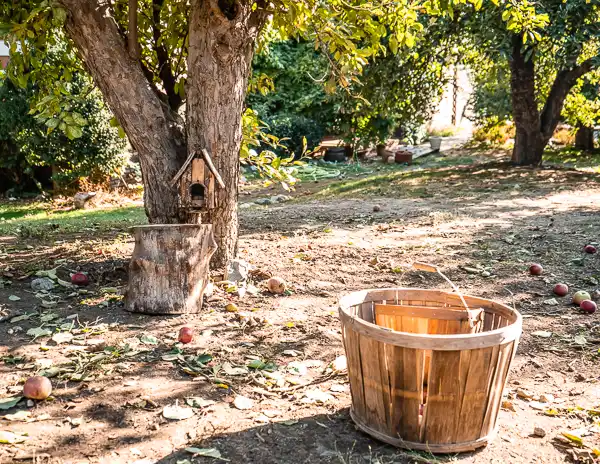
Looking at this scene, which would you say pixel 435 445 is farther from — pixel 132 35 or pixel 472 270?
pixel 132 35

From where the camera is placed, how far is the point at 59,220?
962cm

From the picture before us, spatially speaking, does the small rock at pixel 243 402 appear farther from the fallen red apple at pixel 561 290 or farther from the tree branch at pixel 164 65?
the tree branch at pixel 164 65

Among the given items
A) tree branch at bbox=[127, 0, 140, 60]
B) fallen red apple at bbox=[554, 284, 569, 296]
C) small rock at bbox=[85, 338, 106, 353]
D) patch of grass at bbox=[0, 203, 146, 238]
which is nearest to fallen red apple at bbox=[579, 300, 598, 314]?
fallen red apple at bbox=[554, 284, 569, 296]

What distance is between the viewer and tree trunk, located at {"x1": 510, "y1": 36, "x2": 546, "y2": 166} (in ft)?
39.9

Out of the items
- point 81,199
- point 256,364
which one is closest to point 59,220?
point 81,199

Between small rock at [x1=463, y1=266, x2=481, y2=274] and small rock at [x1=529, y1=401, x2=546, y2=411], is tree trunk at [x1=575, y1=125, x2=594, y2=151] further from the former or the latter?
small rock at [x1=529, y1=401, x2=546, y2=411]

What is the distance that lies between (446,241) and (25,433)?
4.87 m

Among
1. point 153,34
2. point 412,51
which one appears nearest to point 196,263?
point 153,34

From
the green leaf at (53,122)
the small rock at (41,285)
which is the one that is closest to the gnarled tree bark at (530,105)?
the green leaf at (53,122)

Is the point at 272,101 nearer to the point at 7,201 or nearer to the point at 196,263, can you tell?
the point at 7,201

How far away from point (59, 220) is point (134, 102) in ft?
17.5

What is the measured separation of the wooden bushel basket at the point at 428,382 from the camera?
103 inches

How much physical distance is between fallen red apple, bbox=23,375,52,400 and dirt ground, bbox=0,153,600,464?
0.05 meters

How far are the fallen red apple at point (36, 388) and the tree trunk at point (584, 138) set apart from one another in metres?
16.2
